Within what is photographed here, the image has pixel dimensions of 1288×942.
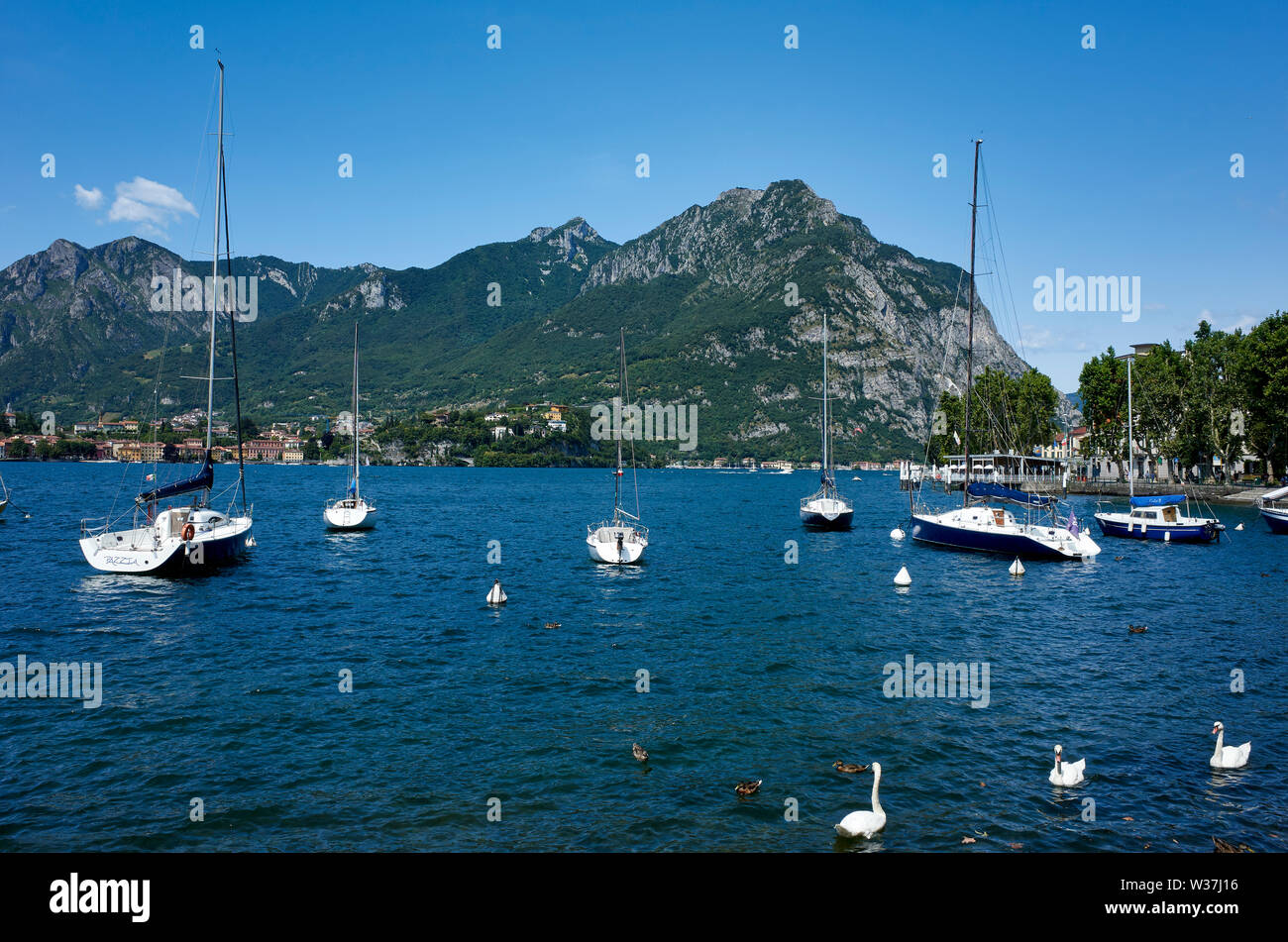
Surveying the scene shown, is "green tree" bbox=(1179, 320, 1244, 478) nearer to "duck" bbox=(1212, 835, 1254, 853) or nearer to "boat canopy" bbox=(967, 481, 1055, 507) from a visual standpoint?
"boat canopy" bbox=(967, 481, 1055, 507)

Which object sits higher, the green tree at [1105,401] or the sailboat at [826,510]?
the green tree at [1105,401]

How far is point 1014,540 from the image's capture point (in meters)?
44.2

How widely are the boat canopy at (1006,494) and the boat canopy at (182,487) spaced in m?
45.0

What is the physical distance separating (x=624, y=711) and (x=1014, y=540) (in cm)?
3473

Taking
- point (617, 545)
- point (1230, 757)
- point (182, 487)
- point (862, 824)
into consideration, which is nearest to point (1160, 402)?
point (617, 545)

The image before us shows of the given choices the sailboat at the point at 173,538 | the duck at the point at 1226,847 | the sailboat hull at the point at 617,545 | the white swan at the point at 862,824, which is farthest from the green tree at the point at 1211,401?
the sailboat at the point at 173,538

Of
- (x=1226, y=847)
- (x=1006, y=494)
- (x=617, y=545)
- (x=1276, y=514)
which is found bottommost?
(x=1226, y=847)

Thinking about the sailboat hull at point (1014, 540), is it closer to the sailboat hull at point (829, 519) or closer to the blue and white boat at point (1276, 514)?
the sailboat hull at point (829, 519)


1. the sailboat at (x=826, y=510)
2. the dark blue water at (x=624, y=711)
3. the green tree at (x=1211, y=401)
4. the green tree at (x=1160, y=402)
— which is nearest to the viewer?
the dark blue water at (x=624, y=711)

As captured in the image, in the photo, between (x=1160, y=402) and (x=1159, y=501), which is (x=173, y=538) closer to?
(x=1159, y=501)

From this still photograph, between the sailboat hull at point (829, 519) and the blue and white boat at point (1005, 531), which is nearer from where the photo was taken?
the blue and white boat at point (1005, 531)

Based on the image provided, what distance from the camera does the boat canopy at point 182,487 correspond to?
34.5 metres

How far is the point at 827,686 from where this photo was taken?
66.6 ft

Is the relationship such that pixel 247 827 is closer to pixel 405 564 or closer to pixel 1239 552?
pixel 405 564
